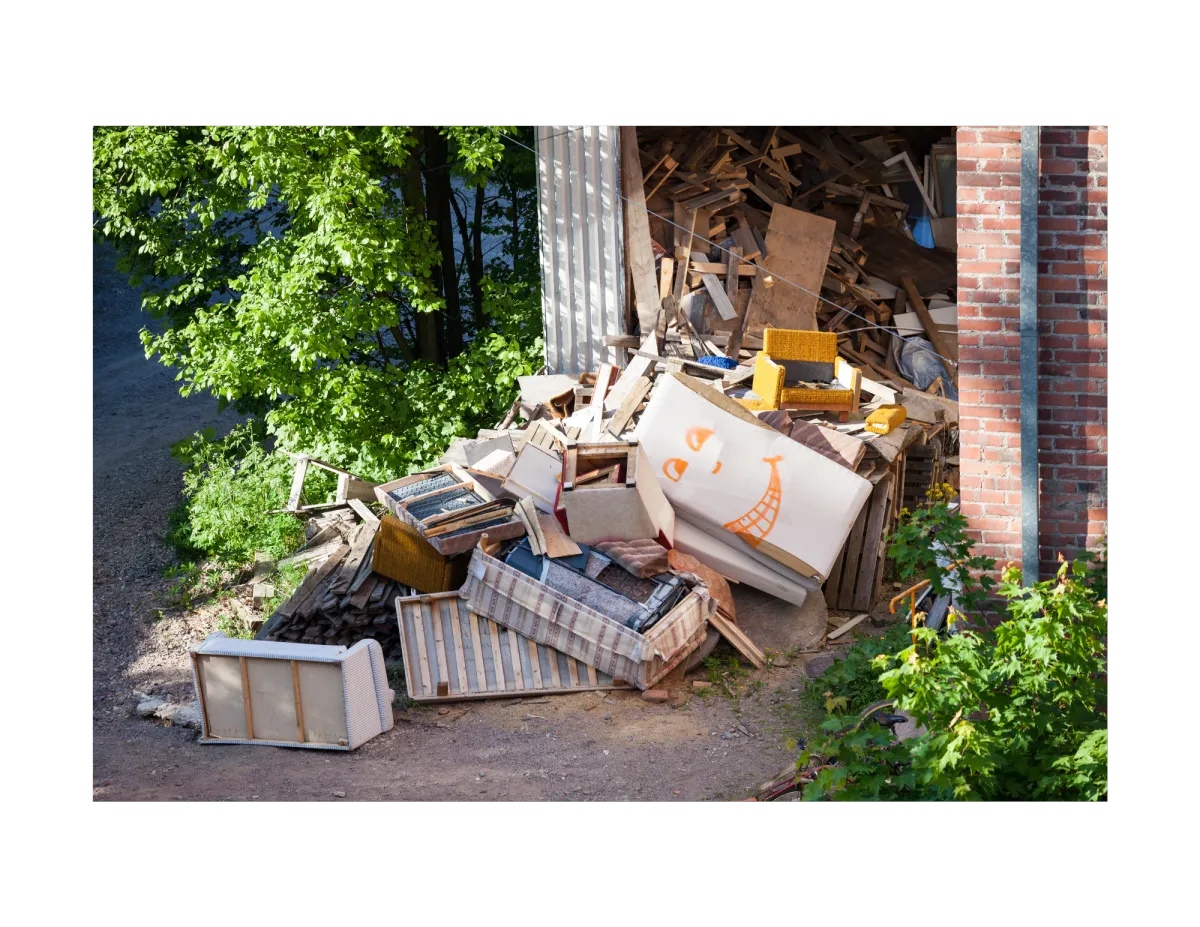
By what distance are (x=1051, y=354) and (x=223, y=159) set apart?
8.69 m

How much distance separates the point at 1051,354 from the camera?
6621 mm

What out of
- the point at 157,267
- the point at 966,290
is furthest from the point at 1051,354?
the point at 157,267

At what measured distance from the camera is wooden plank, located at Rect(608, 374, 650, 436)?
10911mm

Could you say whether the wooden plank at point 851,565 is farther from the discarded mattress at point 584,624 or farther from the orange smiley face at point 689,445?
the discarded mattress at point 584,624

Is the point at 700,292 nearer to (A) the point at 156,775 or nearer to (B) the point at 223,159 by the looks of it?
(B) the point at 223,159

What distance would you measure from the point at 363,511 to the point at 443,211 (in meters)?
4.82

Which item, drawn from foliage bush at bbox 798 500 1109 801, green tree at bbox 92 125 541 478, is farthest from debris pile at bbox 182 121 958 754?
foliage bush at bbox 798 500 1109 801

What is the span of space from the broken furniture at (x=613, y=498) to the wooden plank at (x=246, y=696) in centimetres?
276

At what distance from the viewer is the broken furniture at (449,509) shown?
949 cm

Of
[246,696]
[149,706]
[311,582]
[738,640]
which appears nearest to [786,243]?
[738,640]

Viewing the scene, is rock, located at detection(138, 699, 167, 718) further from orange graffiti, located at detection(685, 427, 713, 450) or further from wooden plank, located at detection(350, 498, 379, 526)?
orange graffiti, located at detection(685, 427, 713, 450)

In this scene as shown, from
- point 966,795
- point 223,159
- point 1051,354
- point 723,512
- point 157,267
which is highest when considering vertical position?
point 223,159

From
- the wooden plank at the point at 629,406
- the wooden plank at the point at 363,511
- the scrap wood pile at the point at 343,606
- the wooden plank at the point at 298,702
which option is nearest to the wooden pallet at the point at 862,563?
the wooden plank at the point at 629,406

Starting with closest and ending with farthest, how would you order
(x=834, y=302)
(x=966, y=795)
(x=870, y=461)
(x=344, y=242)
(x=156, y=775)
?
(x=966, y=795) → (x=156, y=775) → (x=870, y=461) → (x=344, y=242) → (x=834, y=302)
